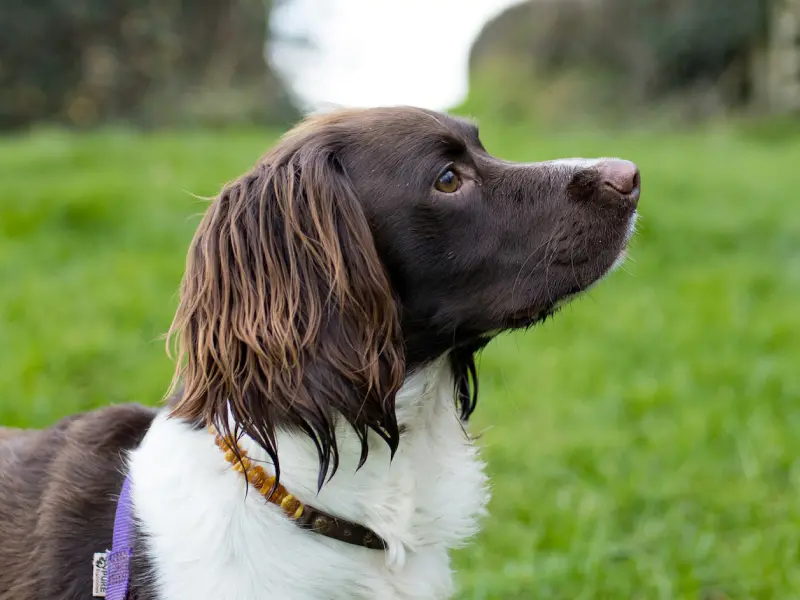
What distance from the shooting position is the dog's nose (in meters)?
2.04

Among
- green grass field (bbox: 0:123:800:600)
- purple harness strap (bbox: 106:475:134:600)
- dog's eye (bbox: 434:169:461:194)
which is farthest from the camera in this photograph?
green grass field (bbox: 0:123:800:600)

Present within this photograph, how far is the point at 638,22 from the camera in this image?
17.2 metres

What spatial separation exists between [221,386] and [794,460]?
8.96ft

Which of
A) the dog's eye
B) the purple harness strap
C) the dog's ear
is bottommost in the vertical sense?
the purple harness strap

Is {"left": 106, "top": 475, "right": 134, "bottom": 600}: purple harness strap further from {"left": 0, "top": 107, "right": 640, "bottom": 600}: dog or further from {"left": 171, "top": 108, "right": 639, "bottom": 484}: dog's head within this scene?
{"left": 171, "top": 108, "right": 639, "bottom": 484}: dog's head

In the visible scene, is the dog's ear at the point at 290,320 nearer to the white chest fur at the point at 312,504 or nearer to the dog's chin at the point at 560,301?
the white chest fur at the point at 312,504

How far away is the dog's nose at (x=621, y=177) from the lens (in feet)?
6.71

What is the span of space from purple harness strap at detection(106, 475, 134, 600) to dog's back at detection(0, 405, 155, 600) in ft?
0.22

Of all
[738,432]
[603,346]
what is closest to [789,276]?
[603,346]

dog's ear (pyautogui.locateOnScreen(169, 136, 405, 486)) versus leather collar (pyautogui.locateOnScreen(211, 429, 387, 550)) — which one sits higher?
dog's ear (pyautogui.locateOnScreen(169, 136, 405, 486))

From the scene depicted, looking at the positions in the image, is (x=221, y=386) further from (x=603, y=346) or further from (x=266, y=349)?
(x=603, y=346)

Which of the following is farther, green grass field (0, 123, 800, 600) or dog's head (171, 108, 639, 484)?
green grass field (0, 123, 800, 600)

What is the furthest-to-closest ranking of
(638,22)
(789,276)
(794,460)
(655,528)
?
(638,22), (789,276), (794,460), (655,528)

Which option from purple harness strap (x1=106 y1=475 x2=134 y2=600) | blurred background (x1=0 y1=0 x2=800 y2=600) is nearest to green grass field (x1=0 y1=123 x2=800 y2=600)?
blurred background (x1=0 y1=0 x2=800 y2=600)
